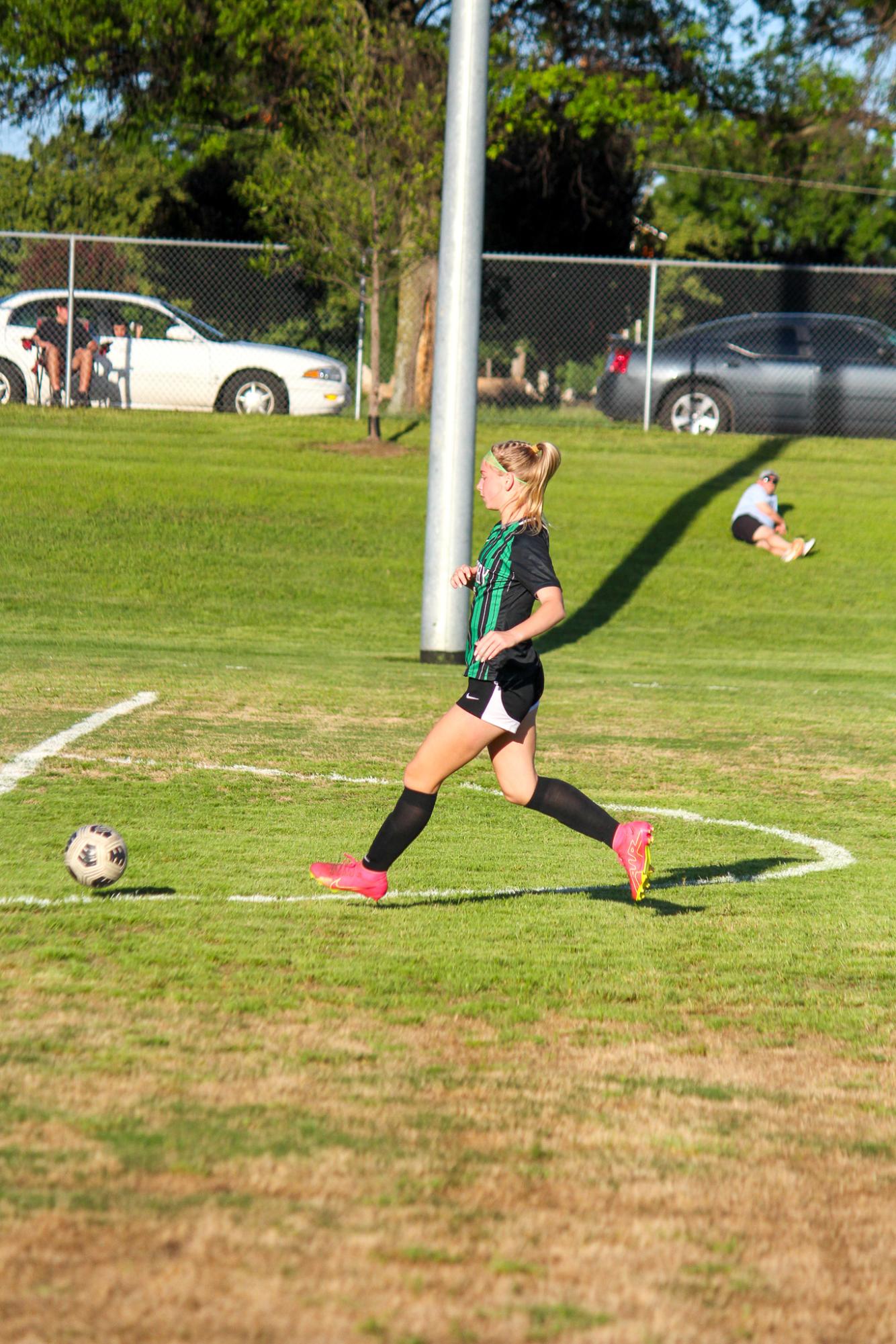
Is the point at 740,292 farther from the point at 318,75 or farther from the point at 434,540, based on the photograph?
the point at 434,540

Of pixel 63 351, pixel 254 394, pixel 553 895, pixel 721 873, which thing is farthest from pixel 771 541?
pixel 553 895

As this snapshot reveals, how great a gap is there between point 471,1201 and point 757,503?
61.4 ft

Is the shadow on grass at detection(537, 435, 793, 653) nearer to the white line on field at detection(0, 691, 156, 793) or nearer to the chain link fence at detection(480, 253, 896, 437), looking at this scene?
the chain link fence at detection(480, 253, 896, 437)

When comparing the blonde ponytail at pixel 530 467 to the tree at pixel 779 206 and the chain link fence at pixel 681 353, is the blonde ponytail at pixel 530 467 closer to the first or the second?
the chain link fence at pixel 681 353

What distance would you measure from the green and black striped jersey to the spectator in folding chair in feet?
67.0

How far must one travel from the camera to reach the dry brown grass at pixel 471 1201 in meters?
2.76

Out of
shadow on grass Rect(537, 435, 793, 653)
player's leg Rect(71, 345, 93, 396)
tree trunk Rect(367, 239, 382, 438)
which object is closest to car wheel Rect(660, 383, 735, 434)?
shadow on grass Rect(537, 435, 793, 653)

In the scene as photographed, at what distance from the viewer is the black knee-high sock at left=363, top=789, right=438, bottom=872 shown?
578 cm

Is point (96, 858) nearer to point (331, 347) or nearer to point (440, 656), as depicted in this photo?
point (440, 656)

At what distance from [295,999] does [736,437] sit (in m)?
23.0

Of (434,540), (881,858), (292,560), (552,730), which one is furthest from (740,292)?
(881,858)

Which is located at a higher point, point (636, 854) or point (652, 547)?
point (652, 547)

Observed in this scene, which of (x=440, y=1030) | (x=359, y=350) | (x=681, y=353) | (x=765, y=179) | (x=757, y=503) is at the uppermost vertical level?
(x=765, y=179)

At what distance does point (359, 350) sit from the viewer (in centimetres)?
2497
